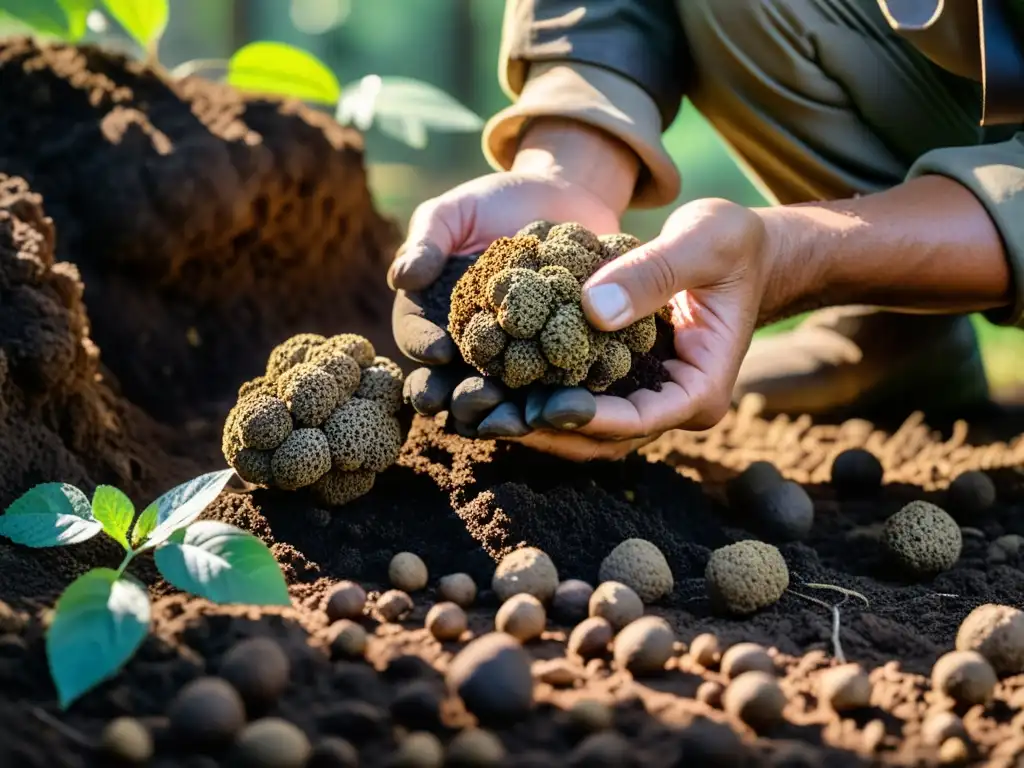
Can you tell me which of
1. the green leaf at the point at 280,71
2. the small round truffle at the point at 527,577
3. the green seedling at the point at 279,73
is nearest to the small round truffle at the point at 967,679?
the small round truffle at the point at 527,577

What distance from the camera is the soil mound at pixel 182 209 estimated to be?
2627mm

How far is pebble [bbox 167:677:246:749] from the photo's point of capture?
118cm

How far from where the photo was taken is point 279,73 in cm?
311

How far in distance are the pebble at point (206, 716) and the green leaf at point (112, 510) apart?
47 cm

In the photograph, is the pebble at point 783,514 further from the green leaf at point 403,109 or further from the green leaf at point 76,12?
the green leaf at point 76,12

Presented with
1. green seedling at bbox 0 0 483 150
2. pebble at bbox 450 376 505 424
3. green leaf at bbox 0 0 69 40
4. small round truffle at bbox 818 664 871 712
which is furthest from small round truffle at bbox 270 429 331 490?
green leaf at bbox 0 0 69 40

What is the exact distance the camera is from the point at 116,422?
7.39 ft

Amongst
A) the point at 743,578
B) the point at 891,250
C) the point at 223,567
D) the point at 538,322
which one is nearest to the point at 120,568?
the point at 223,567

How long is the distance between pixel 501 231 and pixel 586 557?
722 mm

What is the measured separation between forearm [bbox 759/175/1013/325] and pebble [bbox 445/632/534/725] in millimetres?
1091

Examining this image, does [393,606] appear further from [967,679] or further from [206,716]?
[967,679]

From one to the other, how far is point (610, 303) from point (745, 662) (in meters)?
0.57

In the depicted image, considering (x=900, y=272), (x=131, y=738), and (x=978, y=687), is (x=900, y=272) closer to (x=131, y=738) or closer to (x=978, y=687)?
(x=978, y=687)

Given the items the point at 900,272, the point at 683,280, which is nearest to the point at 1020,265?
the point at 900,272
